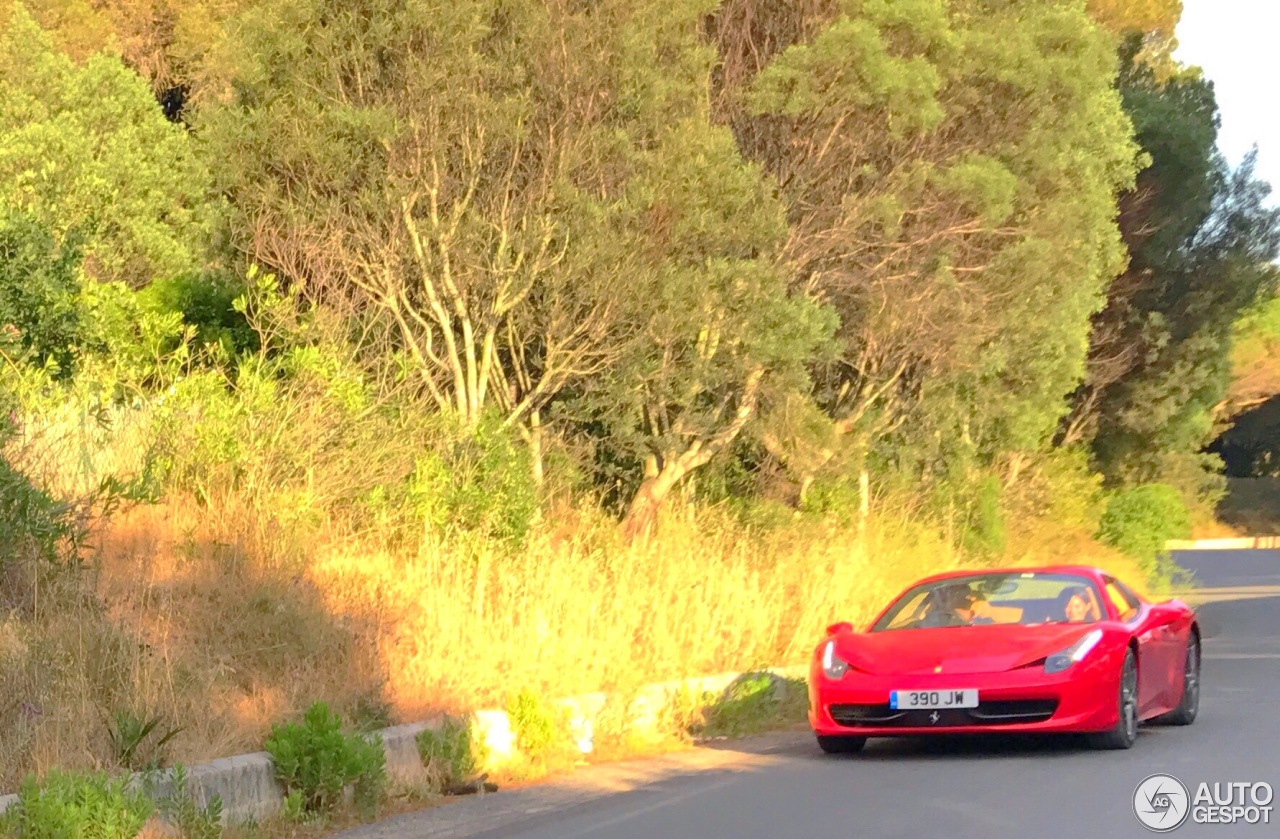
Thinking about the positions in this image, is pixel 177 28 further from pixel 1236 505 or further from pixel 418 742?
pixel 1236 505

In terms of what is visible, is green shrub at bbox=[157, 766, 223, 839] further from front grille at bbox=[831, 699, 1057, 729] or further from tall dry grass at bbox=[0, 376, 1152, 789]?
front grille at bbox=[831, 699, 1057, 729]

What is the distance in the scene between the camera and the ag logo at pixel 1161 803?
8.91 m

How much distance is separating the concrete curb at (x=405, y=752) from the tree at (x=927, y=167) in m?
6.95

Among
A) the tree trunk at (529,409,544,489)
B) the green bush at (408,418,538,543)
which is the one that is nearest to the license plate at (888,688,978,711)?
the green bush at (408,418,538,543)

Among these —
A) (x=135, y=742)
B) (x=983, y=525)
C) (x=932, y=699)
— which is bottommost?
(x=932, y=699)

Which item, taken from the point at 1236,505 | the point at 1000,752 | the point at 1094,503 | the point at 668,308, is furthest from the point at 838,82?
the point at 1236,505

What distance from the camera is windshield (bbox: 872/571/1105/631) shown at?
484 inches

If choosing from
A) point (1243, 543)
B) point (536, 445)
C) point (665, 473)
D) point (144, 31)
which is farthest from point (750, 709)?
point (1243, 543)

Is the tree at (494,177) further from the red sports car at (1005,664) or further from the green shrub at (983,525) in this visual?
the green shrub at (983,525)

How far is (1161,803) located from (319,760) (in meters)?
4.48

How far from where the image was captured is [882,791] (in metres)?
10.2

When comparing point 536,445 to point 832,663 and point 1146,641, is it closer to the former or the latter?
point 832,663

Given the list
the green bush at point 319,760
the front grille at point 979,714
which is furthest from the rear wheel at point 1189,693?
the green bush at point 319,760

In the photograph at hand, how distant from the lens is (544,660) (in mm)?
13273
